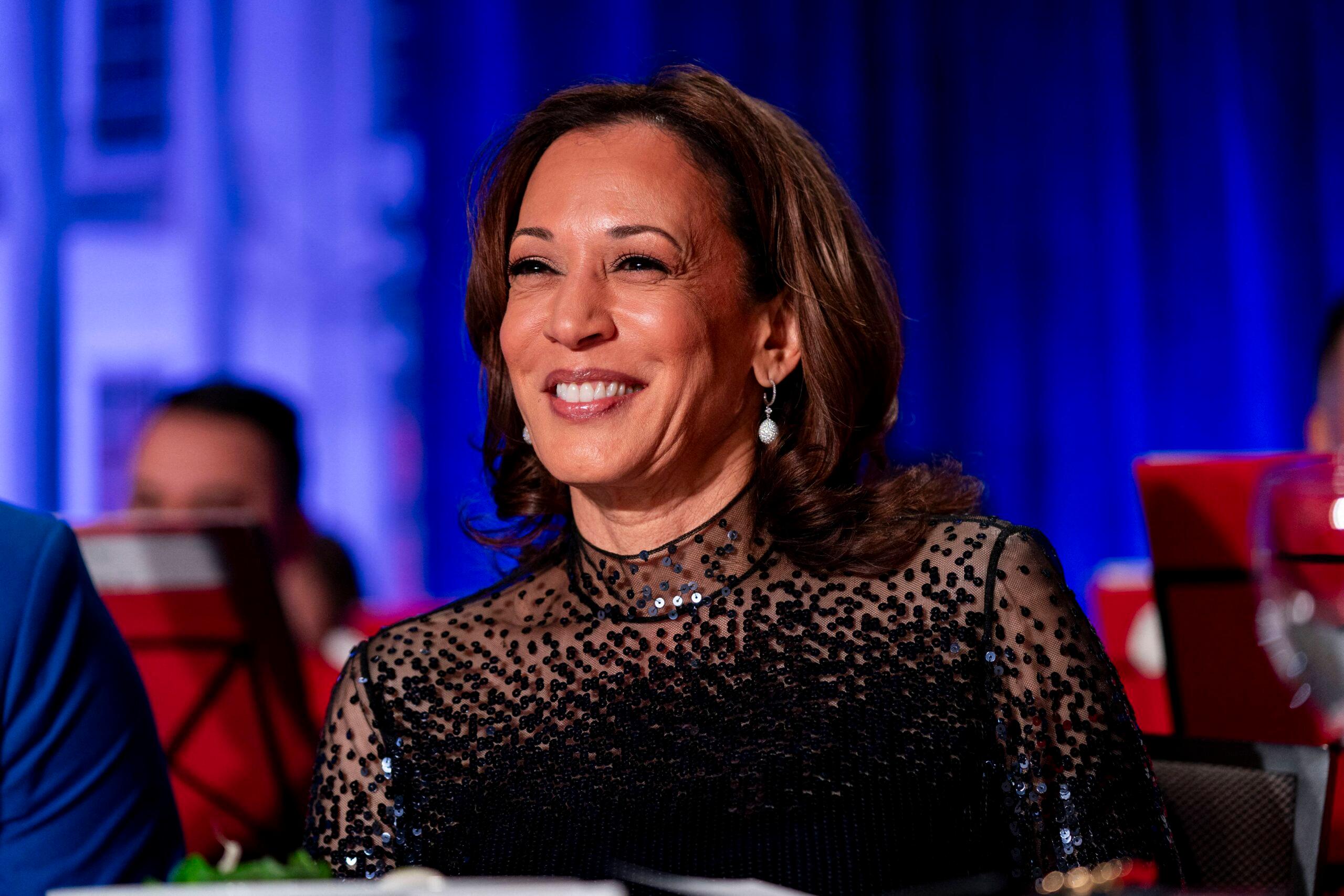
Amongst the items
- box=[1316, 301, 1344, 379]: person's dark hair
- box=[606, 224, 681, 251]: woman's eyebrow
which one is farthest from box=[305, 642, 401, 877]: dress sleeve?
box=[1316, 301, 1344, 379]: person's dark hair

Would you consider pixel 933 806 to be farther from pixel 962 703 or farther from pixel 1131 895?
pixel 1131 895

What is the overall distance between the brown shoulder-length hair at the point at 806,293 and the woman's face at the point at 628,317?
0.05 metres

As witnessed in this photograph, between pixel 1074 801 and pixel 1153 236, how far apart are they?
4.13m

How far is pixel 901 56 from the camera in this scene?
529 centimetres

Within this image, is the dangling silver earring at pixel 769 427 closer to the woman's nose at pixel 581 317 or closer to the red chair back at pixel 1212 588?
the woman's nose at pixel 581 317

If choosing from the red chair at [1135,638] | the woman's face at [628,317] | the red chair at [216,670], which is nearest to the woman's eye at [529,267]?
the woman's face at [628,317]

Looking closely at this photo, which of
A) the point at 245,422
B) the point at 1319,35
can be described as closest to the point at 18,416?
the point at 245,422

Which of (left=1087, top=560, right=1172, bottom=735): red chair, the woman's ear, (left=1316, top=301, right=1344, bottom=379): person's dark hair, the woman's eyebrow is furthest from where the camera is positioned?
(left=1316, top=301, right=1344, bottom=379): person's dark hair

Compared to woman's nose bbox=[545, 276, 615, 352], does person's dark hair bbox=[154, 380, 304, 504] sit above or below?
below

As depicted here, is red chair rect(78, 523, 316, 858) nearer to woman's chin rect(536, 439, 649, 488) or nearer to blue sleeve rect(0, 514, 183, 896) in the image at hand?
woman's chin rect(536, 439, 649, 488)

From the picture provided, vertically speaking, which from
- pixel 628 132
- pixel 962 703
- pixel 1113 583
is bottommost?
pixel 1113 583

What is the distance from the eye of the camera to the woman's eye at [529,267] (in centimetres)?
185

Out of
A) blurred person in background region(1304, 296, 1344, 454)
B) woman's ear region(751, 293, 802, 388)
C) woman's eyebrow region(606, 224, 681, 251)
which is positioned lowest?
blurred person in background region(1304, 296, 1344, 454)

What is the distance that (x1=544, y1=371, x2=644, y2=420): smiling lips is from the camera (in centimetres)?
176
